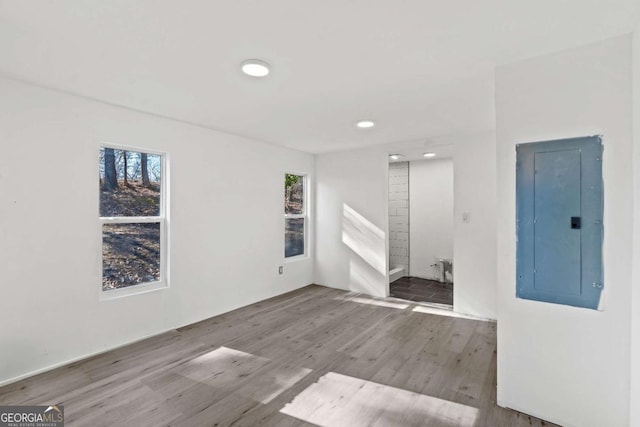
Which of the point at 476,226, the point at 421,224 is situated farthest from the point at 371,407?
the point at 421,224

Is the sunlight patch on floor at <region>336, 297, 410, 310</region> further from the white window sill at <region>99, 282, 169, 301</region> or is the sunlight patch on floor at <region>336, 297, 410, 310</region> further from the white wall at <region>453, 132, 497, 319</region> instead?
the white window sill at <region>99, 282, 169, 301</region>

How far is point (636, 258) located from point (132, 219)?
3.99 metres

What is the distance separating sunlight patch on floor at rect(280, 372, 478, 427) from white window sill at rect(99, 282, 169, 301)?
2.04m

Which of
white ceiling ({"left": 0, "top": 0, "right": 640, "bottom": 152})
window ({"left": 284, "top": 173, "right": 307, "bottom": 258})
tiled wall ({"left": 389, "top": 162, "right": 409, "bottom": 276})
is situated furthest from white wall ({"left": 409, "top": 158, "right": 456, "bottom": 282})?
white ceiling ({"left": 0, "top": 0, "right": 640, "bottom": 152})

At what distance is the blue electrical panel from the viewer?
183cm

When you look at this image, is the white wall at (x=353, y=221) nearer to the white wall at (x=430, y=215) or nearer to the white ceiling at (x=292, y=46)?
the white wall at (x=430, y=215)

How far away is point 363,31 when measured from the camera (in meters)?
1.73

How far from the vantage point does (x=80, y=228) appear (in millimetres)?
2756

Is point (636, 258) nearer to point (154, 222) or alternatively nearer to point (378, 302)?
point (378, 302)

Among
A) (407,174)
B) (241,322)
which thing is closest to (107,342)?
(241,322)

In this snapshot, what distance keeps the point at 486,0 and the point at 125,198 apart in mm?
3401

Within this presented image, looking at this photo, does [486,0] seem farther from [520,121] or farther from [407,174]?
[407,174]

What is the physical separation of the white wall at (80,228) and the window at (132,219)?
0.39 feet

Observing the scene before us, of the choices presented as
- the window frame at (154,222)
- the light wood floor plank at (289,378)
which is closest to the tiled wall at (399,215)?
the light wood floor plank at (289,378)
